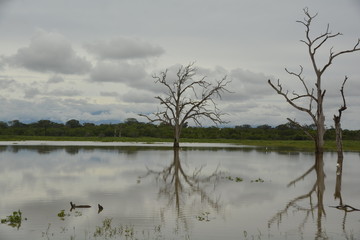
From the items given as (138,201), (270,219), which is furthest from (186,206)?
(270,219)

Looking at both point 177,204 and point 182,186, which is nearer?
point 177,204

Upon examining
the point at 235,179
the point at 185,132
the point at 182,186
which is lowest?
the point at 182,186

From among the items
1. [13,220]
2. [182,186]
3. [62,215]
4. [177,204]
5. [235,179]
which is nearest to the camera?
[13,220]

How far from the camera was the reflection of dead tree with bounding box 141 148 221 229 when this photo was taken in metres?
13.3

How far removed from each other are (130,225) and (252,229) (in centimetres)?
301

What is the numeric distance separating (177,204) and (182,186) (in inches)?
168

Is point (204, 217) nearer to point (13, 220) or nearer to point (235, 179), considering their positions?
point (13, 220)

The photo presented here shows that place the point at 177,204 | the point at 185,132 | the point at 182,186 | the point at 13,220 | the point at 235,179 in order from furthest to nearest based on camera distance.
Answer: the point at 185,132, the point at 235,179, the point at 182,186, the point at 177,204, the point at 13,220

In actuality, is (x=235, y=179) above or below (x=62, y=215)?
above

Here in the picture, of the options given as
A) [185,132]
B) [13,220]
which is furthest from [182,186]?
[185,132]

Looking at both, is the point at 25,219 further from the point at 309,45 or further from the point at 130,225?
the point at 309,45

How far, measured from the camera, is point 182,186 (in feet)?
57.0

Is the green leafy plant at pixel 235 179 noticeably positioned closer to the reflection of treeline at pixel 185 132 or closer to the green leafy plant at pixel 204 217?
the green leafy plant at pixel 204 217

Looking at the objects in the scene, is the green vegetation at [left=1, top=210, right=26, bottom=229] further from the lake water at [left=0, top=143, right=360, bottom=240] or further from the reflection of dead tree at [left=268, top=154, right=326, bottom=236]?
the reflection of dead tree at [left=268, top=154, right=326, bottom=236]
